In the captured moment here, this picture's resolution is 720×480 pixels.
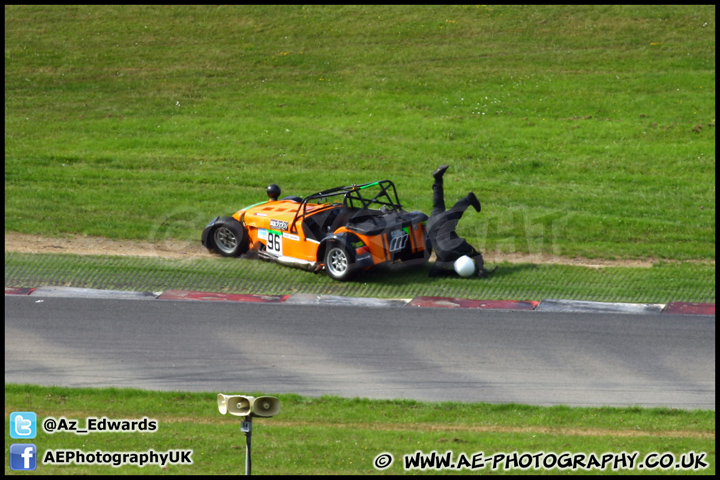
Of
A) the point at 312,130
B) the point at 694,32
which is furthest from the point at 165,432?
the point at 694,32

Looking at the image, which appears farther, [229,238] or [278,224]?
[229,238]

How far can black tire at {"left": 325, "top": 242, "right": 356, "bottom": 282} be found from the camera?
15825 millimetres

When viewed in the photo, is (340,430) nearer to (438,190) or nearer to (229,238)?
(438,190)

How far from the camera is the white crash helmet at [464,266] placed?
16.2 meters

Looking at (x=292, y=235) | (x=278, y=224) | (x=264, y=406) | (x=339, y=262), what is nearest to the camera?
(x=264, y=406)

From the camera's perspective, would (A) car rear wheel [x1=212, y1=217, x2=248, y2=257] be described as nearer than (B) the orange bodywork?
No

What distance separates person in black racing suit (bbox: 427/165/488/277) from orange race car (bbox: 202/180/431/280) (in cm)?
36

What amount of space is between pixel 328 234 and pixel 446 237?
6.95 feet

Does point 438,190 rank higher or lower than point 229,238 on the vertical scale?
higher

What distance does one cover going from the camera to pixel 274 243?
56.1 feet

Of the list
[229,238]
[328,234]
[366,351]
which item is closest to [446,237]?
[328,234]

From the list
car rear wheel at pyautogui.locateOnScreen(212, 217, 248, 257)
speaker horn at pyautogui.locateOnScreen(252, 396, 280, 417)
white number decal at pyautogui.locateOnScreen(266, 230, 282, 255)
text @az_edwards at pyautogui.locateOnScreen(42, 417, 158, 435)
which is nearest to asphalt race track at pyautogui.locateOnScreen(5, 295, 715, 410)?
text @az_edwards at pyautogui.locateOnScreen(42, 417, 158, 435)

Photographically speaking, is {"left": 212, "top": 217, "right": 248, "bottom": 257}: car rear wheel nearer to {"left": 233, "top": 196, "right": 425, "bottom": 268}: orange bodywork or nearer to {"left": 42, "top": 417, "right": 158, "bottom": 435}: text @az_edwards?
{"left": 233, "top": 196, "right": 425, "bottom": 268}: orange bodywork

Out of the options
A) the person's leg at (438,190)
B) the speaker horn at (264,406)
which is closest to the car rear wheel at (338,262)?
the person's leg at (438,190)
